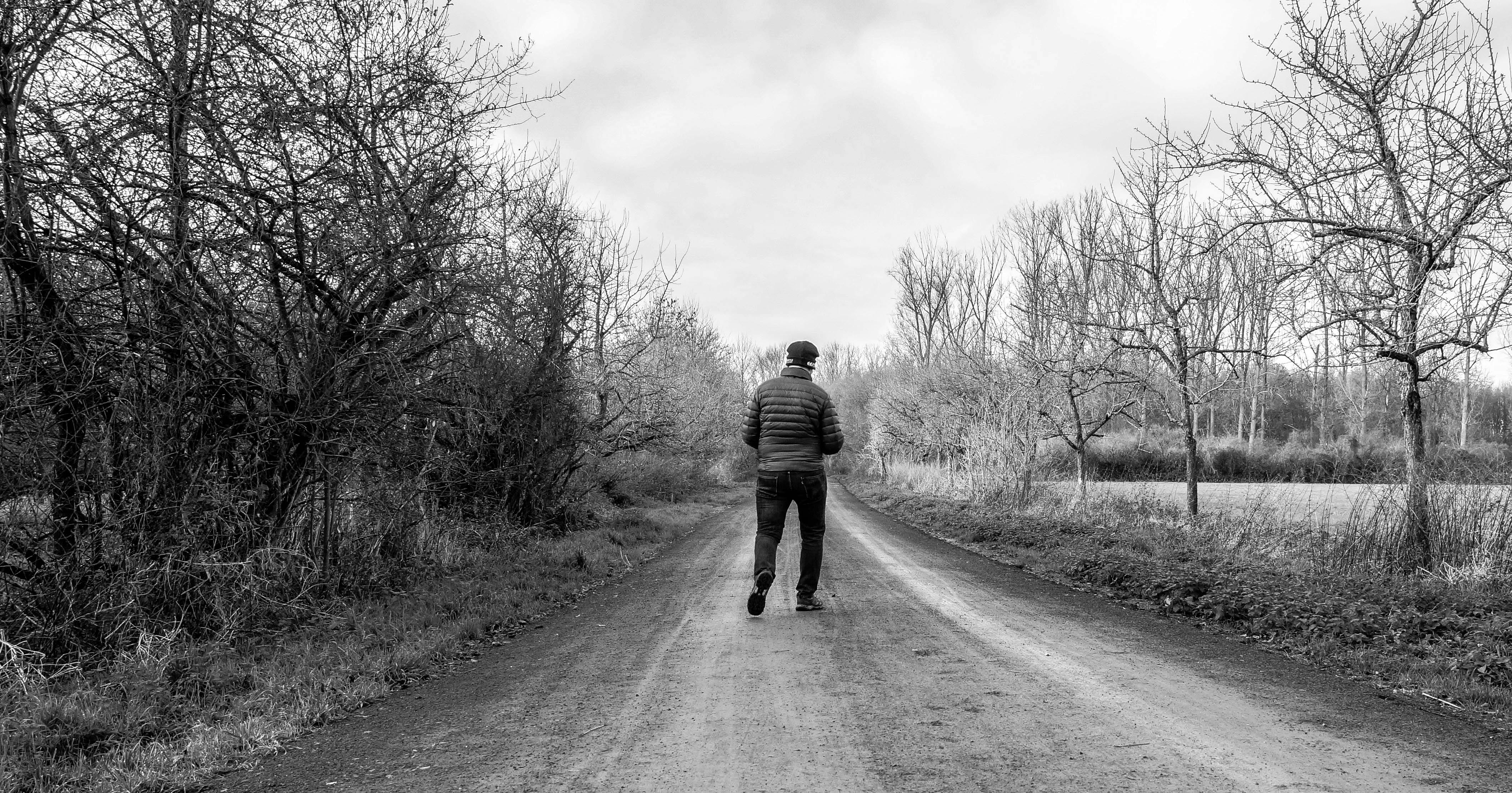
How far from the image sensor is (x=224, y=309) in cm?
595

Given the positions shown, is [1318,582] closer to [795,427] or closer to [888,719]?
[795,427]

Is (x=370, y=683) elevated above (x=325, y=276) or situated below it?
below

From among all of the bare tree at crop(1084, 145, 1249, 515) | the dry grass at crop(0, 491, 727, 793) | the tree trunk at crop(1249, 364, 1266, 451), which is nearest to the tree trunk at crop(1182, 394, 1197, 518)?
the bare tree at crop(1084, 145, 1249, 515)

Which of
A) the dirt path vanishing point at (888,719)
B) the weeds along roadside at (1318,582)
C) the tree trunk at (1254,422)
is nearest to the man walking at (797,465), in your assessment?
the dirt path vanishing point at (888,719)

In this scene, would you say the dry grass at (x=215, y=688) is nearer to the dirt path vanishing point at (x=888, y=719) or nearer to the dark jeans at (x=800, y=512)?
the dirt path vanishing point at (x=888, y=719)

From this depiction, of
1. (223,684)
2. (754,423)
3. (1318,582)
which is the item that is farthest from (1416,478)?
(223,684)

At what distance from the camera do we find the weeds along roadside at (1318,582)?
478 centimetres

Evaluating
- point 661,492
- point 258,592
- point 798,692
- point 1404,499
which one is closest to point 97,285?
point 258,592

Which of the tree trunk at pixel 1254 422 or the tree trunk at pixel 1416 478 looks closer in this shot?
the tree trunk at pixel 1416 478

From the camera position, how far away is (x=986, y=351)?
23.5 meters

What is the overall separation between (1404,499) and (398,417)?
1075 cm

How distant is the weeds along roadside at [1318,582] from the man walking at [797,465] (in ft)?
10.3

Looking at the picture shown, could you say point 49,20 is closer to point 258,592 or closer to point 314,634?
point 258,592

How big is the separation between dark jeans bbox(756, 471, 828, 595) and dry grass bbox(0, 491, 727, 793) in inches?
89.5
